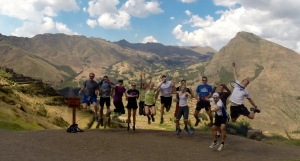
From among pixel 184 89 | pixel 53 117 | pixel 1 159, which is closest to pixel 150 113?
pixel 184 89

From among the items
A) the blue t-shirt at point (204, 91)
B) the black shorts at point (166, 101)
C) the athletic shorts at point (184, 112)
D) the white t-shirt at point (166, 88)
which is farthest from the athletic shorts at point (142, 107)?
the blue t-shirt at point (204, 91)

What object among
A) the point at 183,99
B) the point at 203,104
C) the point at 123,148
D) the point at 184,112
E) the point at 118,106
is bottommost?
the point at 123,148

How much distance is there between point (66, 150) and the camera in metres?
12.7

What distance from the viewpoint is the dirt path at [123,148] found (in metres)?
12.0

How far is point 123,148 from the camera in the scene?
1363 centimetres

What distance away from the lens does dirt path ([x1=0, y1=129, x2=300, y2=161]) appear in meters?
12.0

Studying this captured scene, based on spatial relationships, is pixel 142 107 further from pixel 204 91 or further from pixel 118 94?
pixel 204 91

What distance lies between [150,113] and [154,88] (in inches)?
64.2

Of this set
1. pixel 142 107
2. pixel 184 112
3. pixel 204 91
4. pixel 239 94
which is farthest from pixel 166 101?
pixel 239 94

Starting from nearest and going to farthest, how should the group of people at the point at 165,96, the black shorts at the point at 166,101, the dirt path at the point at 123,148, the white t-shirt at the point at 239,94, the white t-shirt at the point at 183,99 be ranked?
the dirt path at the point at 123,148, the white t-shirt at the point at 239,94, the group of people at the point at 165,96, the white t-shirt at the point at 183,99, the black shorts at the point at 166,101

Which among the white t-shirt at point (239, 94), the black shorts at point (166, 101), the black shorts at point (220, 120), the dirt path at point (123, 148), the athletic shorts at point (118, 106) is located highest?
the white t-shirt at point (239, 94)

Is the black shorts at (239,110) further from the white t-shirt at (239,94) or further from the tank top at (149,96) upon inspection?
the tank top at (149,96)

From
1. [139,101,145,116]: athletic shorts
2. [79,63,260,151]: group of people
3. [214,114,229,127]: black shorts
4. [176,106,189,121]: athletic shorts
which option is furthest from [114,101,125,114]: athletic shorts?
[214,114,229,127]: black shorts

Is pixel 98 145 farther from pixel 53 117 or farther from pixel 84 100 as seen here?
pixel 53 117
